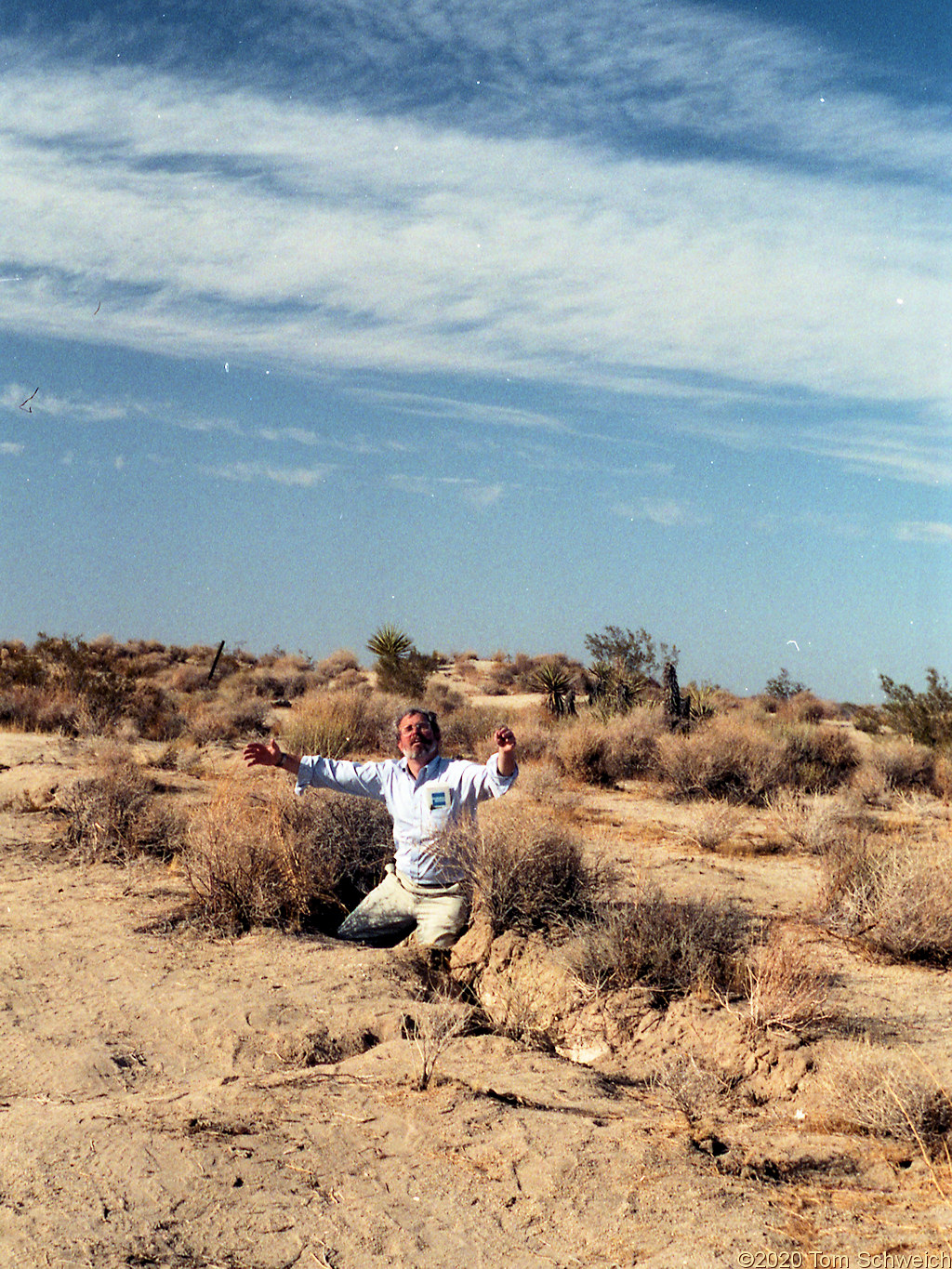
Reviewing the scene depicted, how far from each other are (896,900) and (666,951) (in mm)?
1918

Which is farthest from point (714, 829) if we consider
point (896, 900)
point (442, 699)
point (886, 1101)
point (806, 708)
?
point (806, 708)

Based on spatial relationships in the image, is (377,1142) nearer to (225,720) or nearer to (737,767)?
(737,767)

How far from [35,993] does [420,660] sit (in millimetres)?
22111

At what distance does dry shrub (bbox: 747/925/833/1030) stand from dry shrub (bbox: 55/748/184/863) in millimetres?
5957

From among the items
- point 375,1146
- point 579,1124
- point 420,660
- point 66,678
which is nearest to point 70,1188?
point 375,1146

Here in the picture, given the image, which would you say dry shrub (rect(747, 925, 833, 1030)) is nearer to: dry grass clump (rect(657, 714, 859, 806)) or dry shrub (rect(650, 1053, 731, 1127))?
dry shrub (rect(650, 1053, 731, 1127))

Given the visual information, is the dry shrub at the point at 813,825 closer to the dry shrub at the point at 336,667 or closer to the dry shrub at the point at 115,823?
the dry shrub at the point at 115,823

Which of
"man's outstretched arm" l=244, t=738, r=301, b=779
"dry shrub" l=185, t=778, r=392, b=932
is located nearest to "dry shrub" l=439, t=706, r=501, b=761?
"dry shrub" l=185, t=778, r=392, b=932

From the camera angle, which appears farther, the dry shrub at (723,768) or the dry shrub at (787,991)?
the dry shrub at (723,768)

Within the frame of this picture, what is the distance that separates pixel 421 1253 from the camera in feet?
12.0

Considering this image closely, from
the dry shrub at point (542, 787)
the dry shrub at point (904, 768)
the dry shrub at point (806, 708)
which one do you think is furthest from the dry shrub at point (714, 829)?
the dry shrub at point (806, 708)

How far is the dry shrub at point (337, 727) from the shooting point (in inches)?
641

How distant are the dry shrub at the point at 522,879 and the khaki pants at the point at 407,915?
0.33 m

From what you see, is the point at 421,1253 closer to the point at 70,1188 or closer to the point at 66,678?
the point at 70,1188
